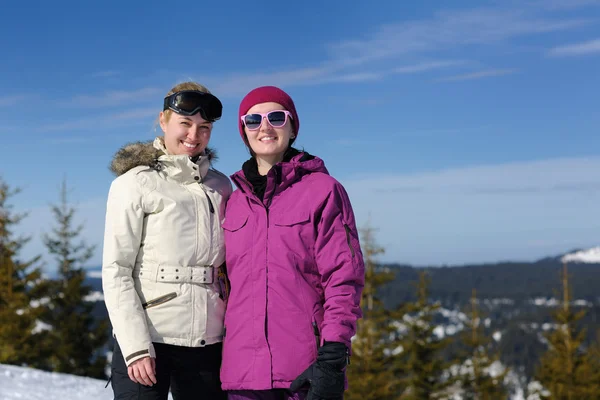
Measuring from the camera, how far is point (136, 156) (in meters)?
3.24

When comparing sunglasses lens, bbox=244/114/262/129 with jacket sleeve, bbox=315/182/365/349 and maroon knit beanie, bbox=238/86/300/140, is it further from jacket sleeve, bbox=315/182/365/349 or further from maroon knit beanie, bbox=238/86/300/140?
jacket sleeve, bbox=315/182/365/349

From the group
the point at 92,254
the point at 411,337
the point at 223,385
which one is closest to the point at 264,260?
the point at 223,385

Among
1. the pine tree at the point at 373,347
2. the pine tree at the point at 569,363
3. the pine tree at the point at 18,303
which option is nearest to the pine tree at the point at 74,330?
the pine tree at the point at 18,303

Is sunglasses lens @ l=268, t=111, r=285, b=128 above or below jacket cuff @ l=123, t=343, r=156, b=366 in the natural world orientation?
above

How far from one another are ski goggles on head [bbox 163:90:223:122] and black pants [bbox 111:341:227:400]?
1213 mm

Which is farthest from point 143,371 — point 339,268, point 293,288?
point 339,268

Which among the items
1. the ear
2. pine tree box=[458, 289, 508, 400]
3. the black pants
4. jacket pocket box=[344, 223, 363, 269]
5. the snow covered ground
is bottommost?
pine tree box=[458, 289, 508, 400]

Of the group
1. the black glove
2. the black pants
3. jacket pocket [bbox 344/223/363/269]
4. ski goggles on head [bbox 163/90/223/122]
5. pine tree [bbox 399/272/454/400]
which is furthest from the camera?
pine tree [bbox 399/272/454/400]

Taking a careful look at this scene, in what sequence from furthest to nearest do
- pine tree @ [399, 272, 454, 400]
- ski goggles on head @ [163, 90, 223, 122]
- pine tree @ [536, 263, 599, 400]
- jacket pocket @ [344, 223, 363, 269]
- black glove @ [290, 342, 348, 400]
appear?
pine tree @ [399, 272, 454, 400] < pine tree @ [536, 263, 599, 400] < ski goggles on head @ [163, 90, 223, 122] < jacket pocket @ [344, 223, 363, 269] < black glove @ [290, 342, 348, 400]

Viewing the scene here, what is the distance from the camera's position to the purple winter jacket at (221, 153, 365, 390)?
2.85m

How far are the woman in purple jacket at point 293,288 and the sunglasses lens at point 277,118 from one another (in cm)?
20

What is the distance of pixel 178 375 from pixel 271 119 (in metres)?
1.39

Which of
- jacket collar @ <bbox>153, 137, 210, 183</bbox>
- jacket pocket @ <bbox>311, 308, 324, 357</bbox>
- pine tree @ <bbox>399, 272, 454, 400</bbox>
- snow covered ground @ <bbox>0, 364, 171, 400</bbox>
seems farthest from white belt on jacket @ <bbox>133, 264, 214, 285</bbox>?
pine tree @ <bbox>399, 272, 454, 400</bbox>

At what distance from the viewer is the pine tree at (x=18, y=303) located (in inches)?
886
